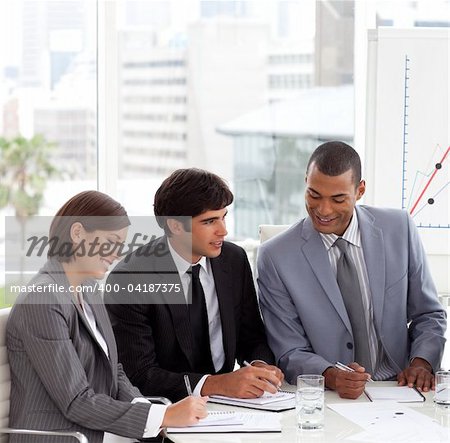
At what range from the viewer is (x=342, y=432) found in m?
2.09

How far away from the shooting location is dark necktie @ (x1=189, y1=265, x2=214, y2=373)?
8.72 feet

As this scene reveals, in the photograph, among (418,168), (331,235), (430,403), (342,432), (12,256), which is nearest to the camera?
(342,432)

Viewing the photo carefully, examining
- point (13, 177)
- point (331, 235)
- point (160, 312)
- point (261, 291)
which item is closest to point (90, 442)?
point (160, 312)

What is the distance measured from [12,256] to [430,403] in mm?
2831

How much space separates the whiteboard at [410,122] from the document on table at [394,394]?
1.66 metres

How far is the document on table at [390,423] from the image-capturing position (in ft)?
6.73

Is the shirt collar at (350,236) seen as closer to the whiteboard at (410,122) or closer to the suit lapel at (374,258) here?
the suit lapel at (374,258)

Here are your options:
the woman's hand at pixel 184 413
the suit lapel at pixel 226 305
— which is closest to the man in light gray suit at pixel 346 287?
the suit lapel at pixel 226 305


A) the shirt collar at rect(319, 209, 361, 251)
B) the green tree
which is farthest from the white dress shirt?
the green tree

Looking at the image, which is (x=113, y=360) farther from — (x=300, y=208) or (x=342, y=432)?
(x=300, y=208)

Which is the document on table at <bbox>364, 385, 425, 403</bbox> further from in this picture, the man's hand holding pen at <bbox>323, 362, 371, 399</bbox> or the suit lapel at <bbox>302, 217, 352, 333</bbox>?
the suit lapel at <bbox>302, 217, 352, 333</bbox>

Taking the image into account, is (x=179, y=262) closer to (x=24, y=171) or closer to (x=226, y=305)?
(x=226, y=305)

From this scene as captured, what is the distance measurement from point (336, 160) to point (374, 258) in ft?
1.11

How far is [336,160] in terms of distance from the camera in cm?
270
